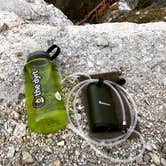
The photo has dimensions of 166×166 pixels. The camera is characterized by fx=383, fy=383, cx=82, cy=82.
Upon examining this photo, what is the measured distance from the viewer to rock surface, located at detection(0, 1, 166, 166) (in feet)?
9.00

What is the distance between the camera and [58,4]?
23.2 feet

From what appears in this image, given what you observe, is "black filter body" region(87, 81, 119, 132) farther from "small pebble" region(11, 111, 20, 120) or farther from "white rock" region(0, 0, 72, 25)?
"white rock" region(0, 0, 72, 25)

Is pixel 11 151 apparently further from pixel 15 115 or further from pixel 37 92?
pixel 37 92

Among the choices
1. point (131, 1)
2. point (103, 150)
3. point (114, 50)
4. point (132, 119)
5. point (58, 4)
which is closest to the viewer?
point (103, 150)

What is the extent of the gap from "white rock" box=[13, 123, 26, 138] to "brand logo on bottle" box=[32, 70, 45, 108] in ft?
0.76

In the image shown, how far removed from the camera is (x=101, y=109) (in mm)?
2746

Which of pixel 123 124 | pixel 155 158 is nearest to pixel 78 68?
pixel 123 124

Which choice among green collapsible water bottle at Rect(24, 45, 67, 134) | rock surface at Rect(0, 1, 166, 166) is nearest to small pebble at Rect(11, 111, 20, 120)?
rock surface at Rect(0, 1, 166, 166)

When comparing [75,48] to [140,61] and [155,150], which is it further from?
[155,150]

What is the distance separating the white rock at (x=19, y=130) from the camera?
9.35ft

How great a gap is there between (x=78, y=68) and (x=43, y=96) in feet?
2.10

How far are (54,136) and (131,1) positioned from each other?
438 cm

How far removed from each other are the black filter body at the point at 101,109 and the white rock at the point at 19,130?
1.66ft

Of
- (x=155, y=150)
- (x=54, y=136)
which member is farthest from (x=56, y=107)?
(x=155, y=150)
